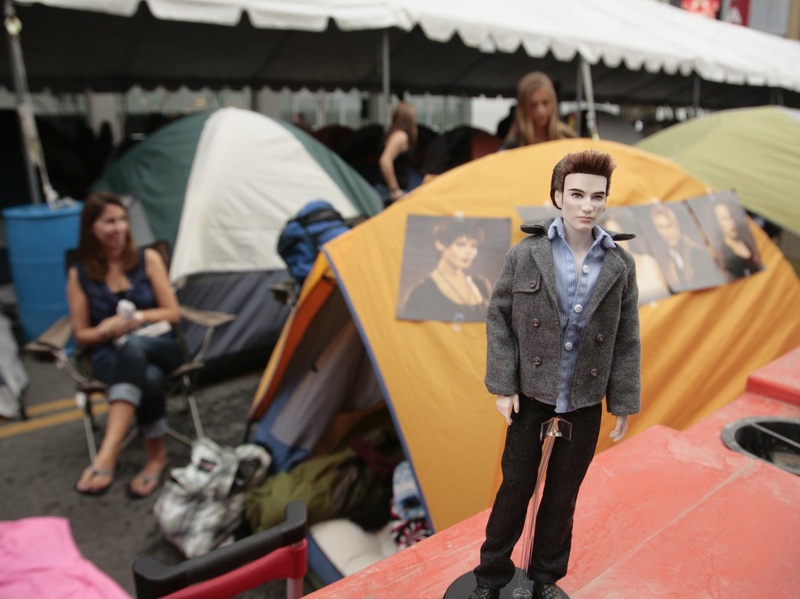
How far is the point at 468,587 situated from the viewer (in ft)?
3.84

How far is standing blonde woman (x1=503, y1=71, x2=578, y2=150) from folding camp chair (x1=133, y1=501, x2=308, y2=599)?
5.79 feet

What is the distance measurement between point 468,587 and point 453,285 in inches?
40.5

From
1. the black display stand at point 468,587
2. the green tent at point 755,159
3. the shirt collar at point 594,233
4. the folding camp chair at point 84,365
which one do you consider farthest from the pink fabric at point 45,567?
the green tent at point 755,159

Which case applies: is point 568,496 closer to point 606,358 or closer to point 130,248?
point 606,358

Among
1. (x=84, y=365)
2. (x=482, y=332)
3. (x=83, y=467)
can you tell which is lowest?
(x=83, y=467)

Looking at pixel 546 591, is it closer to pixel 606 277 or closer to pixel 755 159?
pixel 606 277

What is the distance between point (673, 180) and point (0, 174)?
6.83 meters

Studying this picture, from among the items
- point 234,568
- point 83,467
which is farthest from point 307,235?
point 234,568

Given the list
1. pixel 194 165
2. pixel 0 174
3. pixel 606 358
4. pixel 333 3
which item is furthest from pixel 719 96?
pixel 606 358

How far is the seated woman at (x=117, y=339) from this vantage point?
114 inches

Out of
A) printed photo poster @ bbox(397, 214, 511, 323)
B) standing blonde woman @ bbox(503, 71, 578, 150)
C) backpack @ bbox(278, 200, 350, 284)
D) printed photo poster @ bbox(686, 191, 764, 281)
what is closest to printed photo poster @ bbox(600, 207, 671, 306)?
printed photo poster @ bbox(686, 191, 764, 281)

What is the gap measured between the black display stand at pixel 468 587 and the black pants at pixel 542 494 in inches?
1.7

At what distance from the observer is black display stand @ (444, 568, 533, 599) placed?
45.0 inches

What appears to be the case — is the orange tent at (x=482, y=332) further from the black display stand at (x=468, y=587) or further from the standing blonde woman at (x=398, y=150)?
the standing blonde woman at (x=398, y=150)
